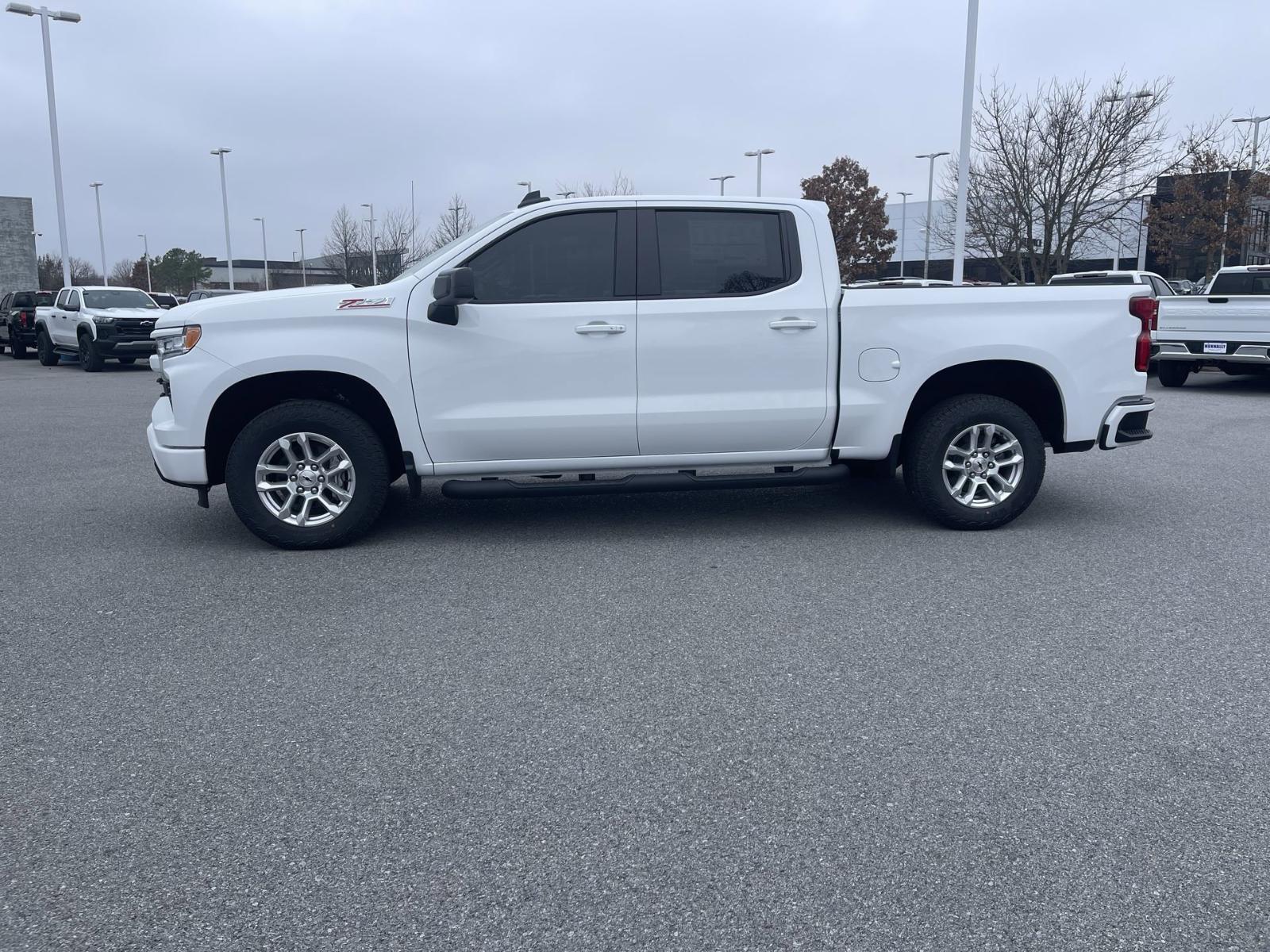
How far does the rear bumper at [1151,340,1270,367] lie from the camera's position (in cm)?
1498

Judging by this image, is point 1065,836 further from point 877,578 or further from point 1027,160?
point 1027,160

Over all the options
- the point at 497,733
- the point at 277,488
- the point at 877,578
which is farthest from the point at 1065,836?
the point at 277,488

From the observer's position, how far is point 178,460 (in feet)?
21.2

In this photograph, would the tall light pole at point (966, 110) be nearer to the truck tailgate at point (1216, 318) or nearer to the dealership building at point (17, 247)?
the truck tailgate at point (1216, 318)

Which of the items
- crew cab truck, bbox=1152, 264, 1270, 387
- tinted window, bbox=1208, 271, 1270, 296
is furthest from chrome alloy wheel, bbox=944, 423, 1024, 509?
tinted window, bbox=1208, 271, 1270, 296

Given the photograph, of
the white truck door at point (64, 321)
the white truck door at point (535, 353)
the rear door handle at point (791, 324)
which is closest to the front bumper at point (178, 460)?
the white truck door at point (535, 353)

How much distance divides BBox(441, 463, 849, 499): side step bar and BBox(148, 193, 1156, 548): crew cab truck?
0.02 metres

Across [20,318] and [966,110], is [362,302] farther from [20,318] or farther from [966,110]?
[20,318]

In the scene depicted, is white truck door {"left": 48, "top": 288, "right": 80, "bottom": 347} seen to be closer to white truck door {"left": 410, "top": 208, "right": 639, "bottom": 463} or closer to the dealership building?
white truck door {"left": 410, "top": 208, "right": 639, "bottom": 463}

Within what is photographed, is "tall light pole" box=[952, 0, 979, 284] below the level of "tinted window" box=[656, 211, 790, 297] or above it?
above

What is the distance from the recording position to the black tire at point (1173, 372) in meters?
16.7

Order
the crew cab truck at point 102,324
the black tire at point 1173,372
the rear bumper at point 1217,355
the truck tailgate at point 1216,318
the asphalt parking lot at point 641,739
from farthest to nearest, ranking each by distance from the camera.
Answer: the crew cab truck at point 102,324 < the black tire at point 1173,372 < the rear bumper at point 1217,355 < the truck tailgate at point 1216,318 < the asphalt parking lot at point 641,739

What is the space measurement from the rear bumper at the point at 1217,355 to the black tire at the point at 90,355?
20230 millimetres

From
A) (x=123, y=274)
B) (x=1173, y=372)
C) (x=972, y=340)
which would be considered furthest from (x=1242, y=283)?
(x=123, y=274)
